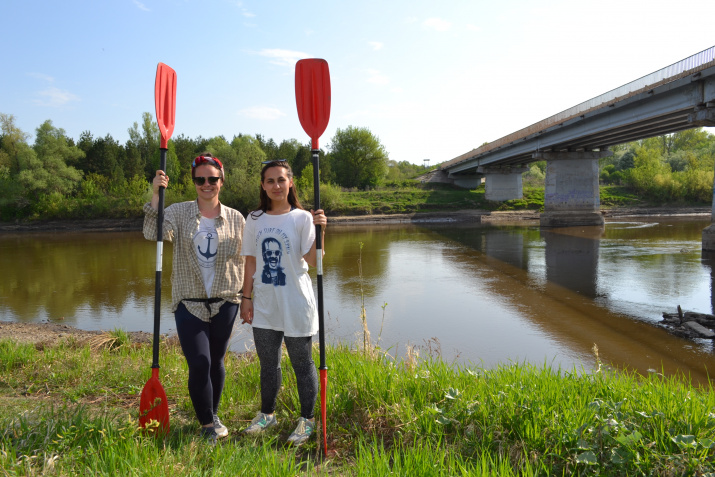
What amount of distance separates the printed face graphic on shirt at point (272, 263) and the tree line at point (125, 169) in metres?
43.3

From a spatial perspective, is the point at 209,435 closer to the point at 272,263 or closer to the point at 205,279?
the point at 205,279

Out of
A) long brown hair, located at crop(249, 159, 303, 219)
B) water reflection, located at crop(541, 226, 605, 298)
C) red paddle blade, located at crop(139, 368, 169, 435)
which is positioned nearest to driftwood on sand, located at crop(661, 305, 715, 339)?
water reflection, located at crop(541, 226, 605, 298)

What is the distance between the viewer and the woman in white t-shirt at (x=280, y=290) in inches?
129

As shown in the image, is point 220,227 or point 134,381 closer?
point 220,227

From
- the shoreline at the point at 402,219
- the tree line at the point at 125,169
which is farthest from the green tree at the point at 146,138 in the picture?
the shoreline at the point at 402,219

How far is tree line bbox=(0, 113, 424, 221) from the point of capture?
162ft

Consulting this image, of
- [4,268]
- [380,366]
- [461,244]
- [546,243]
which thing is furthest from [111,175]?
[380,366]

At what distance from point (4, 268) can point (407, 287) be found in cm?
1770

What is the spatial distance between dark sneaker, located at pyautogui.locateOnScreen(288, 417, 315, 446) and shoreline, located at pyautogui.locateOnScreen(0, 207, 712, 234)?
43.1m

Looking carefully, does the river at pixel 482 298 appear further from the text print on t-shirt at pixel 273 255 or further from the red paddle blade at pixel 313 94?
the red paddle blade at pixel 313 94

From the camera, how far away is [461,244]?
2648 centimetres

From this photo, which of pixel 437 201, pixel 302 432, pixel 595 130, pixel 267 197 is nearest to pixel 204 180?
pixel 267 197

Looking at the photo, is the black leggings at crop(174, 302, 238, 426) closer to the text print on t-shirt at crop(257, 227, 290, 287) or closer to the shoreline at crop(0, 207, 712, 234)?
the text print on t-shirt at crop(257, 227, 290, 287)

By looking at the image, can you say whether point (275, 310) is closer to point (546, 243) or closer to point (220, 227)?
point (220, 227)
